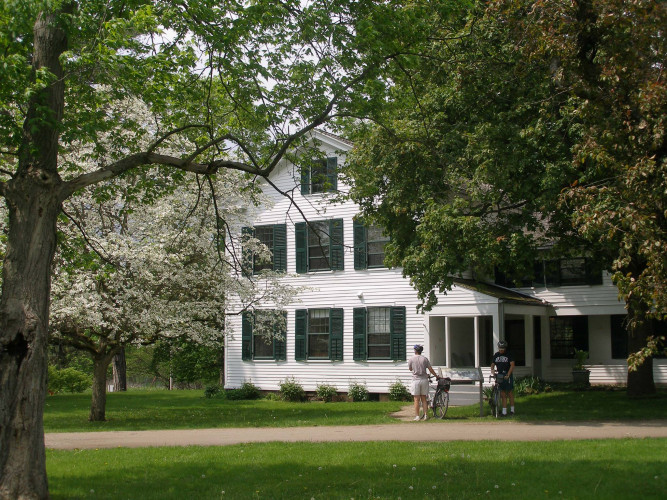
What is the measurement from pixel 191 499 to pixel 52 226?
3458 mm

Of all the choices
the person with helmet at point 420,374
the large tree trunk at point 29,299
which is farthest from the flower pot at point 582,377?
the large tree trunk at point 29,299

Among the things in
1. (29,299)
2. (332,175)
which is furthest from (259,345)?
(29,299)

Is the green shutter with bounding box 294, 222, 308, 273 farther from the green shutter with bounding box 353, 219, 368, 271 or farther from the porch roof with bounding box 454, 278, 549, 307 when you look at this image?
the porch roof with bounding box 454, 278, 549, 307

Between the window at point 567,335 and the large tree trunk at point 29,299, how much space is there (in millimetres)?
22213

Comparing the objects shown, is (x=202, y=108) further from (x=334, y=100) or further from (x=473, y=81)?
(x=473, y=81)

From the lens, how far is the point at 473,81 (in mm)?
17453

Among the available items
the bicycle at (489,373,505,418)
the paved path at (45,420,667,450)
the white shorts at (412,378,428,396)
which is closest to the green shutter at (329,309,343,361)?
the white shorts at (412,378,428,396)

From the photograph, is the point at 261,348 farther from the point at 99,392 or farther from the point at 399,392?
the point at 99,392

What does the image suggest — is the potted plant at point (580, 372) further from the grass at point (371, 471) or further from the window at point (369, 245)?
the grass at point (371, 471)

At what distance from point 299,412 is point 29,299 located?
14.3m

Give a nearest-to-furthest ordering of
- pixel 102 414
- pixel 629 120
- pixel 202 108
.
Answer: pixel 629 120, pixel 202 108, pixel 102 414

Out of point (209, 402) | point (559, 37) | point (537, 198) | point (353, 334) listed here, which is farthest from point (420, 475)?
point (209, 402)

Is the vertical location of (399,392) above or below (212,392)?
above

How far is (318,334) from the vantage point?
2695 cm
